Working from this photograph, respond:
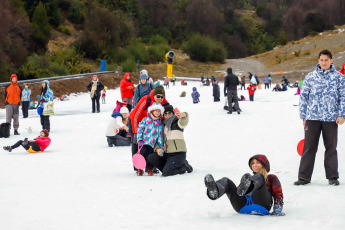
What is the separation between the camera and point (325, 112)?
23.9ft

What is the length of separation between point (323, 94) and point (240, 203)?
2186mm

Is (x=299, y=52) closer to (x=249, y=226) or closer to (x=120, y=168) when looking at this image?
(x=120, y=168)

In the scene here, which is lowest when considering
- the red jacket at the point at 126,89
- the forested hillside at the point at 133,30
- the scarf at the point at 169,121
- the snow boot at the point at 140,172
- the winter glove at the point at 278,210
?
the snow boot at the point at 140,172

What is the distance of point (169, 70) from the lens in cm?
5012

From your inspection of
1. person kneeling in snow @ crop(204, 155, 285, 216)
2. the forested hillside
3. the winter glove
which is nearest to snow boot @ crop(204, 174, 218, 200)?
person kneeling in snow @ crop(204, 155, 285, 216)

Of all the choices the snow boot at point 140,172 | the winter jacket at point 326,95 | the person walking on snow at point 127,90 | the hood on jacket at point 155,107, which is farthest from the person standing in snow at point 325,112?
the person walking on snow at point 127,90

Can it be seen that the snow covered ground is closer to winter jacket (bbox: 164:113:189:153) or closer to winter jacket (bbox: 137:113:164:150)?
winter jacket (bbox: 164:113:189:153)

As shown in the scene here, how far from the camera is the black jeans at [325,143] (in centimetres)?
732

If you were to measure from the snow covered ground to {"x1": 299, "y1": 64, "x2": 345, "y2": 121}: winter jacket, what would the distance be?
942 mm

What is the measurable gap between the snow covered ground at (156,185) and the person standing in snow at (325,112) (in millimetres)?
293

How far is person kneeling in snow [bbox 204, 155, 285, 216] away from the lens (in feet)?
18.9

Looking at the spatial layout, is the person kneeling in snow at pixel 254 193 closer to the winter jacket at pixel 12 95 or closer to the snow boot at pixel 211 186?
the snow boot at pixel 211 186

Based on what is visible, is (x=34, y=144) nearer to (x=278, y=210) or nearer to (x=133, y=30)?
(x=278, y=210)

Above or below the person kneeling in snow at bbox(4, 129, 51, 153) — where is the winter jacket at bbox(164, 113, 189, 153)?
above
